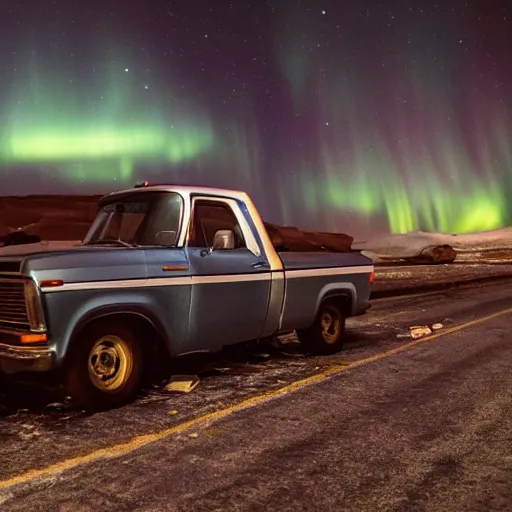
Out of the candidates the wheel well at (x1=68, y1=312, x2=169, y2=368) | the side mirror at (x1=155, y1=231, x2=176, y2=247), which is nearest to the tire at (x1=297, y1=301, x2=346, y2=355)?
the wheel well at (x1=68, y1=312, x2=169, y2=368)

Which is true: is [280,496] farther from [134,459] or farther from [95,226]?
[95,226]

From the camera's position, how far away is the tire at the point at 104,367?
15.8 ft

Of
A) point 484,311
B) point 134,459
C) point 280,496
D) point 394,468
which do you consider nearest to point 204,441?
point 134,459

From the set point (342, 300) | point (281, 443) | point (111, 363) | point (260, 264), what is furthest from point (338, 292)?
point (281, 443)

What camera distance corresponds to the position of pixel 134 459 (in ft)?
12.5

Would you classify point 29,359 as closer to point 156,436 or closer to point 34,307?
point 34,307

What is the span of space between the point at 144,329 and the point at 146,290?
1.59 ft

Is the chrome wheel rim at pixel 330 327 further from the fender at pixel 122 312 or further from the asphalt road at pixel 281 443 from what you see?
the fender at pixel 122 312

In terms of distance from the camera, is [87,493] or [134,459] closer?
[87,493]

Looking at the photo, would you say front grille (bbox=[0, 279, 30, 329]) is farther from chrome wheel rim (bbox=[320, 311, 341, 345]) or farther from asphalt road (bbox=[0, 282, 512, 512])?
chrome wheel rim (bbox=[320, 311, 341, 345])

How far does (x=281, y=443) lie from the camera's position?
412cm

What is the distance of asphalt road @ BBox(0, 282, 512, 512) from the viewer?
321 centimetres

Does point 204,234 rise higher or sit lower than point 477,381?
higher

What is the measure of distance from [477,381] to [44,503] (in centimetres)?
478
